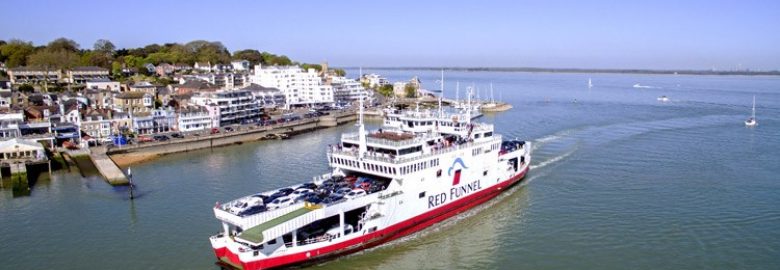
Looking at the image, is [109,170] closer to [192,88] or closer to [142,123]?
[142,123]

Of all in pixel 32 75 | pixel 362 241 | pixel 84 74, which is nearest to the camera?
pixel 362 241

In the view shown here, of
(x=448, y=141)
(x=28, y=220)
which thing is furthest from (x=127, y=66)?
(x=448, y=141)

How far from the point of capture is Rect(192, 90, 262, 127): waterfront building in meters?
51.5

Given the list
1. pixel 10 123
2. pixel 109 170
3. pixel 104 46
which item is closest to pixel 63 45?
pixel 104 46

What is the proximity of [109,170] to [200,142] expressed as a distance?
11262 mm

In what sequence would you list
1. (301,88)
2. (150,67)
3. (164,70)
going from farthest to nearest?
1. (150,67)
2. (164,70)
3. (301,88)

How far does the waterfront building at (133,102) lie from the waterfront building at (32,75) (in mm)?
22241

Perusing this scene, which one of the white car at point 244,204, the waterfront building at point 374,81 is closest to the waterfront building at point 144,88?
the waterfront building at point 374,81

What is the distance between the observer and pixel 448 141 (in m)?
26.0

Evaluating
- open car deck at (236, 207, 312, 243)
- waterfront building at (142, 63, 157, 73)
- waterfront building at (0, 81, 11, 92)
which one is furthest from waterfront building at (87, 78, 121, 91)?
open car deck at (236, 207, 312, 243)

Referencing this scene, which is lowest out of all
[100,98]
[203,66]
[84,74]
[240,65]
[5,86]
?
[100,98]

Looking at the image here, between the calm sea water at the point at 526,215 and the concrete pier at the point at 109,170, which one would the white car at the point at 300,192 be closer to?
the calm sea water at the point at 526,215

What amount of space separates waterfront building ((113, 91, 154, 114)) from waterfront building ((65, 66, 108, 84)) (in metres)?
18.4

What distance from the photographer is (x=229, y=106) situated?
53.4 m
